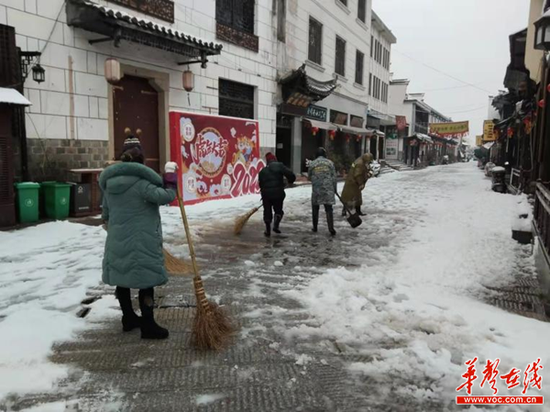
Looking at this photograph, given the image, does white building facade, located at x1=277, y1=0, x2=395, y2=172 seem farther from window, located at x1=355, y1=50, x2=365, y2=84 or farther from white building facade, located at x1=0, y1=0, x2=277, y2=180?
white building facade, located at x1=0, y1=0, x2=277, y2=180

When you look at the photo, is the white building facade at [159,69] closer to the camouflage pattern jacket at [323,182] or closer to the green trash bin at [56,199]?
the green trash bin at [56,199]

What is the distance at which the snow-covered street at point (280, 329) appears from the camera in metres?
2.98

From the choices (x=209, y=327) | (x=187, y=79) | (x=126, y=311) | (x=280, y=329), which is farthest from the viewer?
(x=187, y=79)

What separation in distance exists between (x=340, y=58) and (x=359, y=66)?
10.4ft

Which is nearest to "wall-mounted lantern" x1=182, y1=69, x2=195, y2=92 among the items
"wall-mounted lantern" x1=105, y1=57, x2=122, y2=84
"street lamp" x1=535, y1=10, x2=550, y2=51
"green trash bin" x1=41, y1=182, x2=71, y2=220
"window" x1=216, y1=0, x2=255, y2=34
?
"wall-mounted lantern" x1=105, y1=57, x2=122, y2=84

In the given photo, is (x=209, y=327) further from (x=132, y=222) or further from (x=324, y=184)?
(x=324, y=184)

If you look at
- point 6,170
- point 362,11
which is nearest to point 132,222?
point 6,170

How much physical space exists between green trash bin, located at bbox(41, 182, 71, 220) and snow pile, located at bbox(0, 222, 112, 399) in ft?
1.78

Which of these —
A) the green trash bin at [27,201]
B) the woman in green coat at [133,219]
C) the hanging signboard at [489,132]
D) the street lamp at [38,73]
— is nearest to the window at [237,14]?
the street lamp at [38,73]

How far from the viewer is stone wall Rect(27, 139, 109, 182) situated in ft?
28.2

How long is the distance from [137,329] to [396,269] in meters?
3.51

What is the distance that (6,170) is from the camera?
25.4 feet

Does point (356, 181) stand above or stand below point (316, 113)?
below

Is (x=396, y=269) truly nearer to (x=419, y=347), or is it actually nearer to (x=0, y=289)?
(x=419, y=347)
